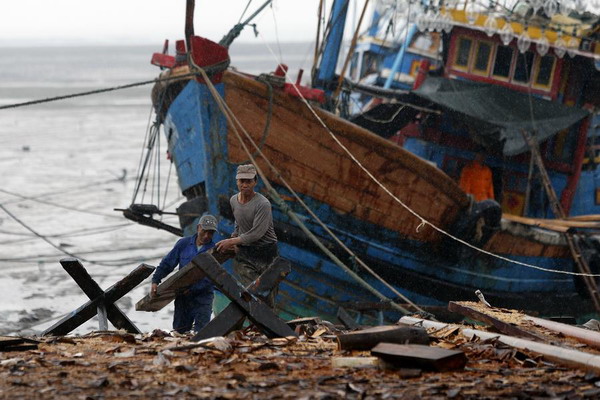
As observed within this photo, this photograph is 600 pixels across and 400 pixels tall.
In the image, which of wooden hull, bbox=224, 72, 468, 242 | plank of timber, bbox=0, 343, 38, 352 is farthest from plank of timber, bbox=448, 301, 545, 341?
wooden hull, bbox=224, 72, 468, 242

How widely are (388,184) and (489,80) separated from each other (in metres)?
4.45

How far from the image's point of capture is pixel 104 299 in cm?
639

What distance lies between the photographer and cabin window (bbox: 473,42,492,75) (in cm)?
1506

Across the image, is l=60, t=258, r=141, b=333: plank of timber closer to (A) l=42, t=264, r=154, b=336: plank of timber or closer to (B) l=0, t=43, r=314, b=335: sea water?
(A) l=42, t=264, r=154, b=336: plank of timber

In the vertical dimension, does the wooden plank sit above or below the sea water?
above

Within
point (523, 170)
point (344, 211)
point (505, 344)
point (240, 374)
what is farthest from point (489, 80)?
point (240, 374)

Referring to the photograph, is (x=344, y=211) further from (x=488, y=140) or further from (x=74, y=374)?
(x=74, y=374)

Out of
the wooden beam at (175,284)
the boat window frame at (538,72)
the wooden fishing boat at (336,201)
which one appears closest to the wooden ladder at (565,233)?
the wooden fishing boat at (336,201)

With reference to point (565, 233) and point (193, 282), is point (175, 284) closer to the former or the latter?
point (193, 282)

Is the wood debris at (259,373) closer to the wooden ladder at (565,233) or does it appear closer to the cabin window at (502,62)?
the wooden ladder at (565,233)

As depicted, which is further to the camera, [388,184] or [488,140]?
[488,140]

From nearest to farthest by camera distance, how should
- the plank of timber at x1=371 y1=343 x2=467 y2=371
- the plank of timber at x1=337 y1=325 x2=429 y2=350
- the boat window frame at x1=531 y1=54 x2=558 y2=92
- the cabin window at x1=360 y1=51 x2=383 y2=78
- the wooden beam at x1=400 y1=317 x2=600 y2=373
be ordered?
the plank of timber at x1=371 y1=343 x2=467 y2=371 < the wooden beam at x1=400 y1=317 x2=600 y2=373 < the plank of timber at x1=337 y1=325 x2=429 y2=350 < the boat window frame at x1=531 y1=54 x2=558 y2=92 < the cabin window at x1=360 y1=51 x2=383 y2=78

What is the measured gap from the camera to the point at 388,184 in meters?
11.6

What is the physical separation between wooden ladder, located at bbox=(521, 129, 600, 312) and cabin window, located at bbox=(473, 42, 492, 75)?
196 centimetres
